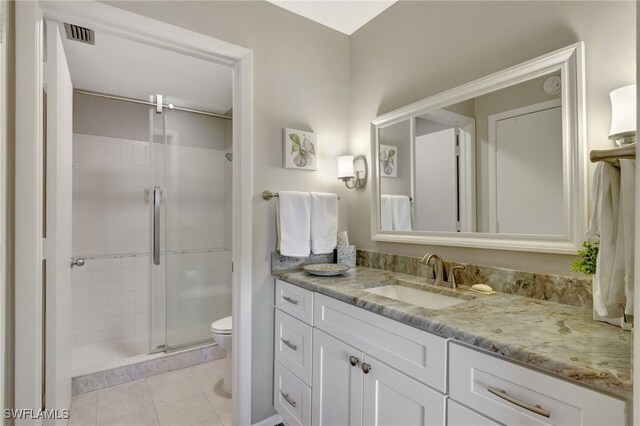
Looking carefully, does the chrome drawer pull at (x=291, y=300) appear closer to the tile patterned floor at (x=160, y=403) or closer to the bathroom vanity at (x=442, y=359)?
the bathroom vanity at (x=442, y=359)

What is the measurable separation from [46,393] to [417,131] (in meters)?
2.15

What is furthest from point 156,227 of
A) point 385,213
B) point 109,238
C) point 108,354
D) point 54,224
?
point 385,213

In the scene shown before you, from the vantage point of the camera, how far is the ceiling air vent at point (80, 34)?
1.84m

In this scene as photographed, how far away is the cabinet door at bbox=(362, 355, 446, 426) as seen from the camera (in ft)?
3.20

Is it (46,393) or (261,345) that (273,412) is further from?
(46,393)

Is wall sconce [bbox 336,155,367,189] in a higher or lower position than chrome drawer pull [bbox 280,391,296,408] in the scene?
higher

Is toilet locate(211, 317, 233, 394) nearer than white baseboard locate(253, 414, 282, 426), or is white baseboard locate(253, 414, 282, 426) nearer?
white baseboard locate(253, 414, 282, 426)

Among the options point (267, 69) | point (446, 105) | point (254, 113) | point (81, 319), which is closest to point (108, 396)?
point (81, 319)

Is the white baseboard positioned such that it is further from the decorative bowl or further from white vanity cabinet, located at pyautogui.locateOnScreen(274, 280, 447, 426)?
the decorative bowl

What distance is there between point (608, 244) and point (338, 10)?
5.94ft

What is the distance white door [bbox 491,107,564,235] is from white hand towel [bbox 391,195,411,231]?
48 cm

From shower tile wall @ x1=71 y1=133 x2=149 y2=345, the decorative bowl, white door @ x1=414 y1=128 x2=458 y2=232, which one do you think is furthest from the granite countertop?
shower tile wall @ x1=71 y1=133 x2=149 y2=345

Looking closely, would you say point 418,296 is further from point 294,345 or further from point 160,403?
point 160,403

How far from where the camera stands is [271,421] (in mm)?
1820
